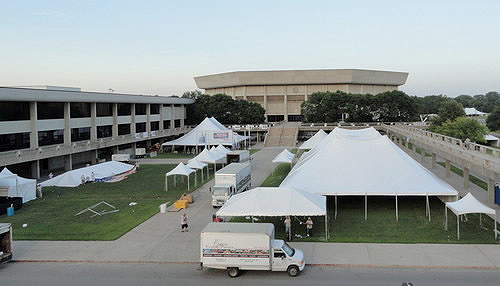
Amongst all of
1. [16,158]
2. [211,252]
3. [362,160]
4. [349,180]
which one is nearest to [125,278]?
[211,252]

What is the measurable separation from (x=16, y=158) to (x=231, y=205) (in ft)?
90.9

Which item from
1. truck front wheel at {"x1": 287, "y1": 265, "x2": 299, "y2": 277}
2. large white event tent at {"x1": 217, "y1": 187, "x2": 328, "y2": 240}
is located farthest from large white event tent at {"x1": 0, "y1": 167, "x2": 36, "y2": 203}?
truck front wheel at {"x1": 287, "y1": 265, "x2": 299, "y2": 277}

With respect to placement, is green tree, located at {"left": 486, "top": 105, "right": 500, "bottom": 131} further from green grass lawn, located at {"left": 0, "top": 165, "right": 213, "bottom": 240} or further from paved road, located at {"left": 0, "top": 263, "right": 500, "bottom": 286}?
paved road, located at {"left": 0, "top": 263, "right": 500, "bottom": 286}

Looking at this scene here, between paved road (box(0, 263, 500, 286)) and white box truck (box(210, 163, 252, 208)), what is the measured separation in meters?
10.9

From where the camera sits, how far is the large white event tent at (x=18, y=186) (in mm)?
30391

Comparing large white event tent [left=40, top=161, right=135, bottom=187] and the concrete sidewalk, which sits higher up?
large white event tent [left=40, top=161, right=135, bottom=187]

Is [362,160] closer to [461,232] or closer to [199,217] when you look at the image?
[461,232]

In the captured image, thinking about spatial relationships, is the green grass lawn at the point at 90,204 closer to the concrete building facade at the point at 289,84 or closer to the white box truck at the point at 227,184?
the white box truck at the point at 227,184

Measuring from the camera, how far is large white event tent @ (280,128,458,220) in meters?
26.2

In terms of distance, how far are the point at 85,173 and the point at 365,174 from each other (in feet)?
82.4

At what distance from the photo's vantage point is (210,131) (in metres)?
63.6

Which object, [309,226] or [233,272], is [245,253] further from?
[309,226]

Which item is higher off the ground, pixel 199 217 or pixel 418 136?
pixel 418 136

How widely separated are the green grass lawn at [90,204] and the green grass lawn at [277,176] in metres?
5.98
